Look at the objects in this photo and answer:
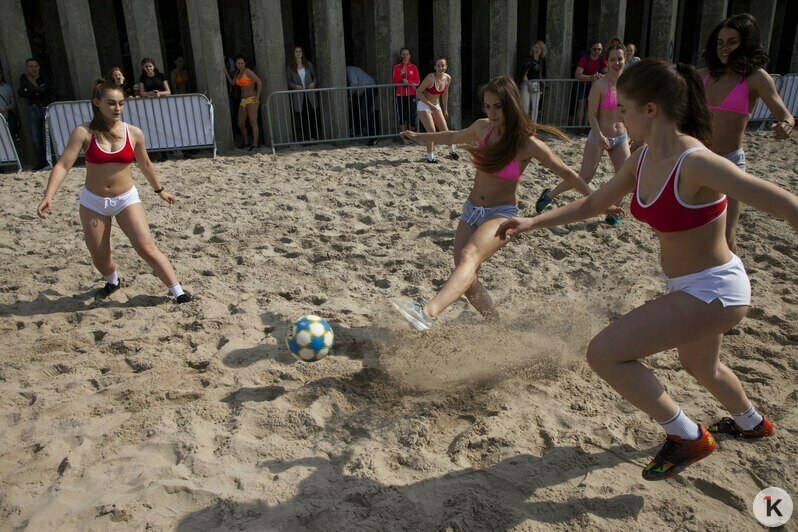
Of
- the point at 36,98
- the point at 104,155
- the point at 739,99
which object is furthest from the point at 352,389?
the point at 36,98

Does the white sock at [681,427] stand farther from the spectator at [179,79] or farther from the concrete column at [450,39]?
the spectator at [179,79]

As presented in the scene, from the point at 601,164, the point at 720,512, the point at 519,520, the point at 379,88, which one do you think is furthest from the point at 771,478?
the point at 379,88

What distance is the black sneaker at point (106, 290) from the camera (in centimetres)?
541

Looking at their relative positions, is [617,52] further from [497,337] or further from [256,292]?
[256,292]

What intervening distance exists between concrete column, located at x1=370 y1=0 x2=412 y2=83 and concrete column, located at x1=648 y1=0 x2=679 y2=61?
5.87 metres

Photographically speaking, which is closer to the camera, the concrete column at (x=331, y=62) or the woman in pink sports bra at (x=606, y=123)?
the woman in pink sports bra at (x=606, y=123)

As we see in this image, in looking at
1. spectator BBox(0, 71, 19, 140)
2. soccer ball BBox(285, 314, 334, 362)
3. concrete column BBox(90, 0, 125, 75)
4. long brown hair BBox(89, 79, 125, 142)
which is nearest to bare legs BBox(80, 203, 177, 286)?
long brown hair BBox(89, 79, 125, 142)

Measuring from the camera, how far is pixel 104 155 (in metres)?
5.14

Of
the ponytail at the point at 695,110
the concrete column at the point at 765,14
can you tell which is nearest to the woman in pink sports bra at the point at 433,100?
the ponytail at the point at 695,110

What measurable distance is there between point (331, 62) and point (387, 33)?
4.46 feet

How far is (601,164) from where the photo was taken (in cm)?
955

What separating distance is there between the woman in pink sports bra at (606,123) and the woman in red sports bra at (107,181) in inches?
158

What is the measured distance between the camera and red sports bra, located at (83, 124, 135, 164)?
512 cm

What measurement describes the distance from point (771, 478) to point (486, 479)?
4.59ft
